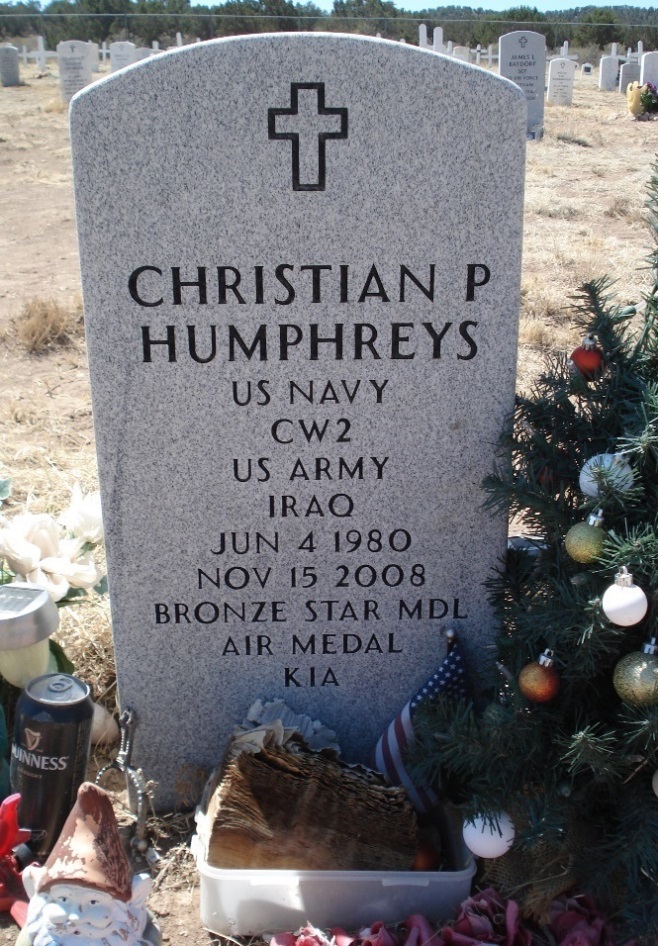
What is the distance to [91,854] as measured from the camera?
175cm

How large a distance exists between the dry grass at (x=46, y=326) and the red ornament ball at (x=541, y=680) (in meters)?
4.78

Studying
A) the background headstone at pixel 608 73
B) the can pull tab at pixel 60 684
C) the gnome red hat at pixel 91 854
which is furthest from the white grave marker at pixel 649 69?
the gnome red hat at pixel 91 854

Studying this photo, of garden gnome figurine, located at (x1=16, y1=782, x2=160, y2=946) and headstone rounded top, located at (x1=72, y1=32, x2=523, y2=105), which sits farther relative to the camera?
headstone rounded top, located at (x1=72, y1=32, x2=523, y2=105)

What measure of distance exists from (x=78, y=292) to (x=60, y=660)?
5.15 metres

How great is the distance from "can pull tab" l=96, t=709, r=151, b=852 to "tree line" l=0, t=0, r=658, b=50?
30.0m

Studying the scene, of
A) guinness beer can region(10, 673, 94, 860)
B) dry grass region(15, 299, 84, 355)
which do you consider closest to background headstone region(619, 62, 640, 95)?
dry grass region(15, 299, 84, 355)

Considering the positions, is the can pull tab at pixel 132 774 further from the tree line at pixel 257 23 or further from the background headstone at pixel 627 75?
the tree line at pixel 257 23


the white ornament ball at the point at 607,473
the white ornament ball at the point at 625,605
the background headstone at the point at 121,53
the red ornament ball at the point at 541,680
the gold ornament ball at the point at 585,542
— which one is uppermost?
the background headstone at the point at 121,53

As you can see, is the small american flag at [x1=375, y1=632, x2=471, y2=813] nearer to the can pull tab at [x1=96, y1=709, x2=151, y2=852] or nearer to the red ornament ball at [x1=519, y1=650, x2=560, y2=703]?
the red ornament ball at [x1=519, y1=650, x2=560, y2=703]

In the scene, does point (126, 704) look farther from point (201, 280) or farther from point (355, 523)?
point (201, 280)

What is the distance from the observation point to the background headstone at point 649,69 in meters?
20.5

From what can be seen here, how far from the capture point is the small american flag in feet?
8.00

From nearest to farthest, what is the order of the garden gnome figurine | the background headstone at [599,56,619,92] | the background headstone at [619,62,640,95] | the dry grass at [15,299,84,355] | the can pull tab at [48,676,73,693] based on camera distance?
the garden gnome figurine, the can pull tab at [48,676,73,693], the dry grass at [15,299,84,355], the background headstone at [619,62,640,95], the background headstone at [599,56,619,92]

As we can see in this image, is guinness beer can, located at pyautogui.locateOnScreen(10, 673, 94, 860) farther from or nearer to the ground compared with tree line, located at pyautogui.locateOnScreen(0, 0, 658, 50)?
nearer to the ground
